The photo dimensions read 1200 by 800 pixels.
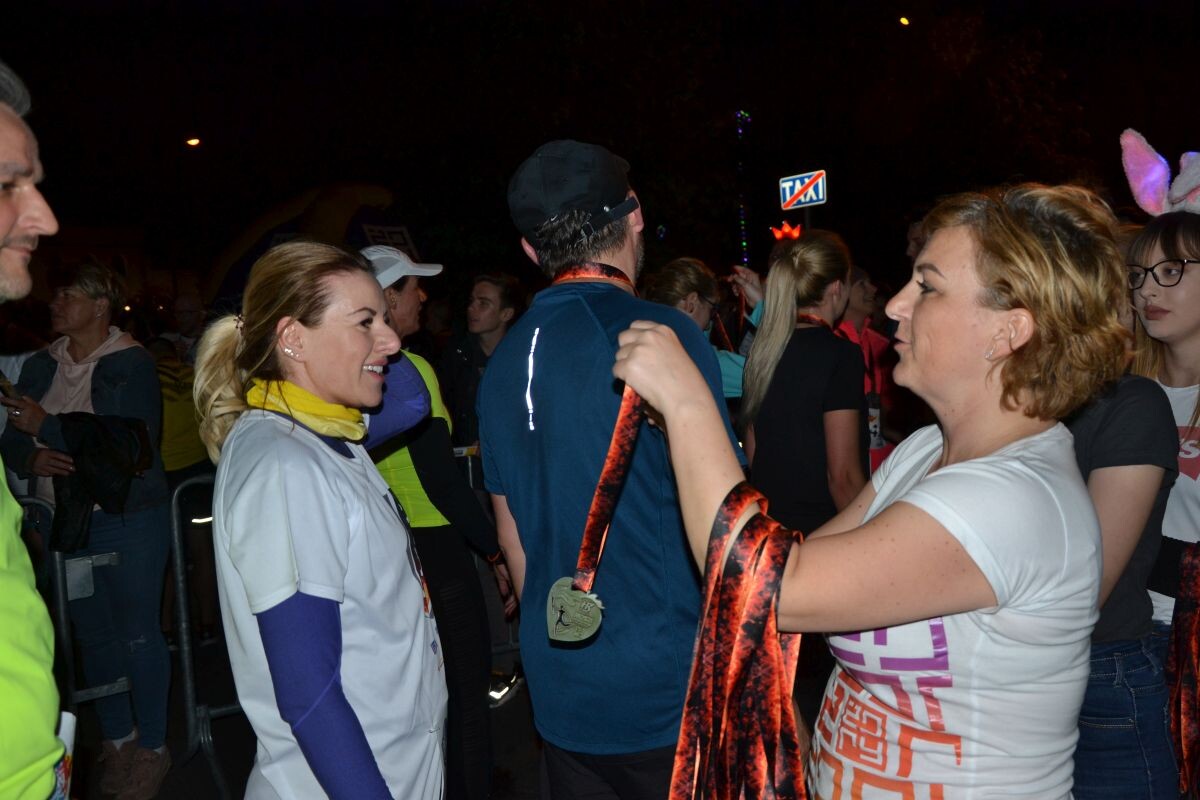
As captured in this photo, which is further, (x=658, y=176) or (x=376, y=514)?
(x=658, y=176)

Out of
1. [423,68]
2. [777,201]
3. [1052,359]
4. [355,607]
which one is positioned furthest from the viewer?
[777,201]

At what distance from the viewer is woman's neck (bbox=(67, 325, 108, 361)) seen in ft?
16.8

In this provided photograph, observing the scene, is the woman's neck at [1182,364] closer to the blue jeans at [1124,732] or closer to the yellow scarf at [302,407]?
the blue jeans at [1124,732]

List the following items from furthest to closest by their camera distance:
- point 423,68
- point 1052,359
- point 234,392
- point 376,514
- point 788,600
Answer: point 423,68, point 234,392, point 376,514, point 1052,359, point 788,600

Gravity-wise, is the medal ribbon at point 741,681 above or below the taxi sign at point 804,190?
below

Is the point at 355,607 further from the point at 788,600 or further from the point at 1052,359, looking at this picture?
the point at 1052,359

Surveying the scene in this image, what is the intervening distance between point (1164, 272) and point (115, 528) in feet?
16.3

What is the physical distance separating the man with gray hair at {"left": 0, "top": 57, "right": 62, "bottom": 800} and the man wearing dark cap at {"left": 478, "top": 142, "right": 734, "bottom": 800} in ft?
3.60

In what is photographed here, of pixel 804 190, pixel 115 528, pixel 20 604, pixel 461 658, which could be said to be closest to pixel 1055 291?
pixel 20 604

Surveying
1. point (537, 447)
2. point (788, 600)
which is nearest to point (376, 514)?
point (537, 447)

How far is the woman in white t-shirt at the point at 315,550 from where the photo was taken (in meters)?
1.98

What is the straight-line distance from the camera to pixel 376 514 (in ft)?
7.48

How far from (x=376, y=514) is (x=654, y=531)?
69 cm

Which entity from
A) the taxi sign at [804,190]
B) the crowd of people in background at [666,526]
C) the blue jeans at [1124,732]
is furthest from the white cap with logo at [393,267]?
the taxi sign at [804,190]
